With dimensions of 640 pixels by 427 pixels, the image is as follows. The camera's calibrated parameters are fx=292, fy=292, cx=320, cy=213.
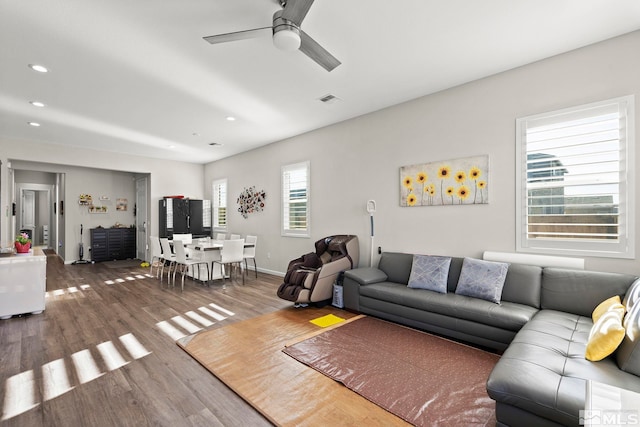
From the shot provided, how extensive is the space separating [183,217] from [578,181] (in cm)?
801

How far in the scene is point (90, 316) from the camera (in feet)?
12.5

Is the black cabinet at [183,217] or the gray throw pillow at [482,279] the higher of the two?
the black cabinet at [183,217]

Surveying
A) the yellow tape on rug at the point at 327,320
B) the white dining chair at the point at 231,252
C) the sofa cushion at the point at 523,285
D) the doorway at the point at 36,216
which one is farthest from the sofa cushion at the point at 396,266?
the doorway at the point at 36,216

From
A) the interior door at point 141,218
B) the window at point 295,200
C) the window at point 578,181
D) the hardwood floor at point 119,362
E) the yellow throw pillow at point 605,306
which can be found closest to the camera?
the hardwood floor at point 119,362

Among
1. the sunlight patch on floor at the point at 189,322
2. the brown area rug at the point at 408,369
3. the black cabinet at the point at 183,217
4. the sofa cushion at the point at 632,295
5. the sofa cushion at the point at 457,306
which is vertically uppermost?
the black cabinet at the point at 183,217

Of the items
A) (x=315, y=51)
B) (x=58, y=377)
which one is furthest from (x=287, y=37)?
(x=58, y=377)

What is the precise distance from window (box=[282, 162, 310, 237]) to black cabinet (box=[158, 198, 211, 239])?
333 cm

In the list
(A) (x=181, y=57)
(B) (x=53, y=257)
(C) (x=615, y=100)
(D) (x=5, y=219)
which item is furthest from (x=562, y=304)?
(B) (x=53, y=257)

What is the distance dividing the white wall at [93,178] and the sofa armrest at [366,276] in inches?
252

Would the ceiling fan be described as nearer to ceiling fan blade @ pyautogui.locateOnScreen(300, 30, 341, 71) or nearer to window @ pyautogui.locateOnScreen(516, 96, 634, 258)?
ceiling fan blade @ pyautogui.locateOnScreen(300, 30, 341, 71)

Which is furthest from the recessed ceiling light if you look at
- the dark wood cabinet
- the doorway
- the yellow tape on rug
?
the doorway

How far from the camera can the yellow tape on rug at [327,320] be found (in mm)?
3549

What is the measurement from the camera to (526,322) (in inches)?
99.9

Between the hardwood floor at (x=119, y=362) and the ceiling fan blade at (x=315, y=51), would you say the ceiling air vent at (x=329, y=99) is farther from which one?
the hardwood floor at (x=119, y=362)
